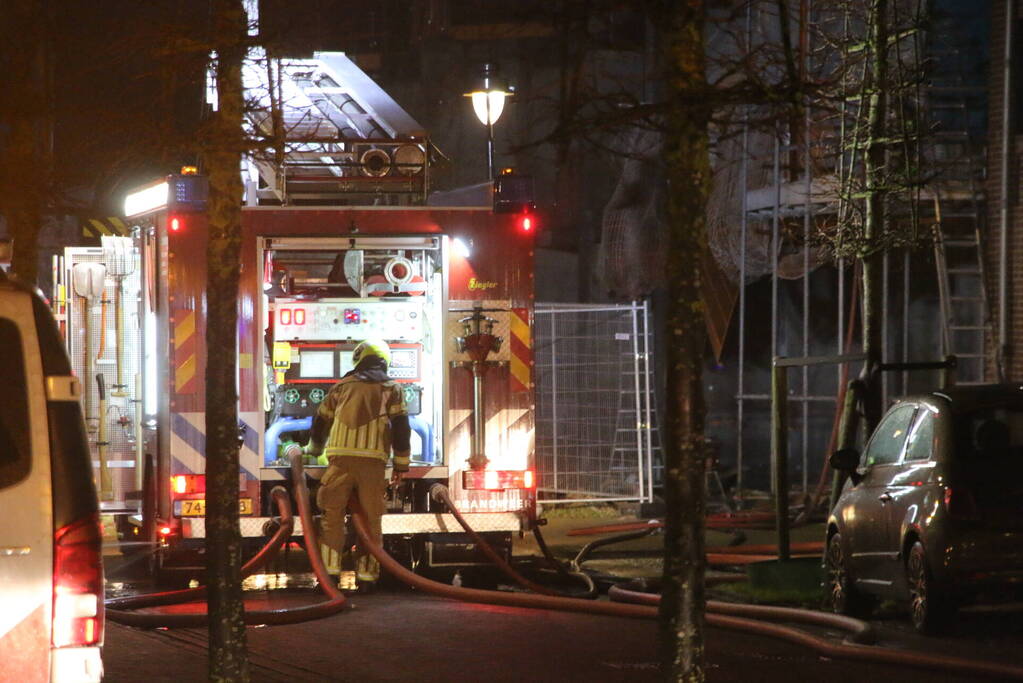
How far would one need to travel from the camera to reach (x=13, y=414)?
520 centimetres

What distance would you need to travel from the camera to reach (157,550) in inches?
473

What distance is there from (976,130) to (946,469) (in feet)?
29.9

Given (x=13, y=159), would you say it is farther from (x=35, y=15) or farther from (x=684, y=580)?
(x=684, y=580)

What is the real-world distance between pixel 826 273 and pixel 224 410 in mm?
13768

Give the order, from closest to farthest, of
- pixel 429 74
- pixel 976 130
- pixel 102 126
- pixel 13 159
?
1. pixel 102 126
2. pixel 13 159
3. pixel 976 130
4. pixel 429 74

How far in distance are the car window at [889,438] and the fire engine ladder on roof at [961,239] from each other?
5.45m

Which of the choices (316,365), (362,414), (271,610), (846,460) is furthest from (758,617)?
(316,365)

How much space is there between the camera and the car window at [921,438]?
9.85 metres

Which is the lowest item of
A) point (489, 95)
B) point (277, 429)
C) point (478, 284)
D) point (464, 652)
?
point (464, 652)

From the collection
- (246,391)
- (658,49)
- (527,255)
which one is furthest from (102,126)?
(658,49)

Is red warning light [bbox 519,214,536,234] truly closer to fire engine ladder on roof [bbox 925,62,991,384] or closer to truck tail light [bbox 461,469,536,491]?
truck tail light [bbox 461,469,536,491]

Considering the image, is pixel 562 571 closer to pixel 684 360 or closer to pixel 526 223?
pixel 526 223

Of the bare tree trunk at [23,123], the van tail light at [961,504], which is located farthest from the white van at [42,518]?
the bare tree trunk at [23,123]

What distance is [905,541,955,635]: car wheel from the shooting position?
9461 mm
